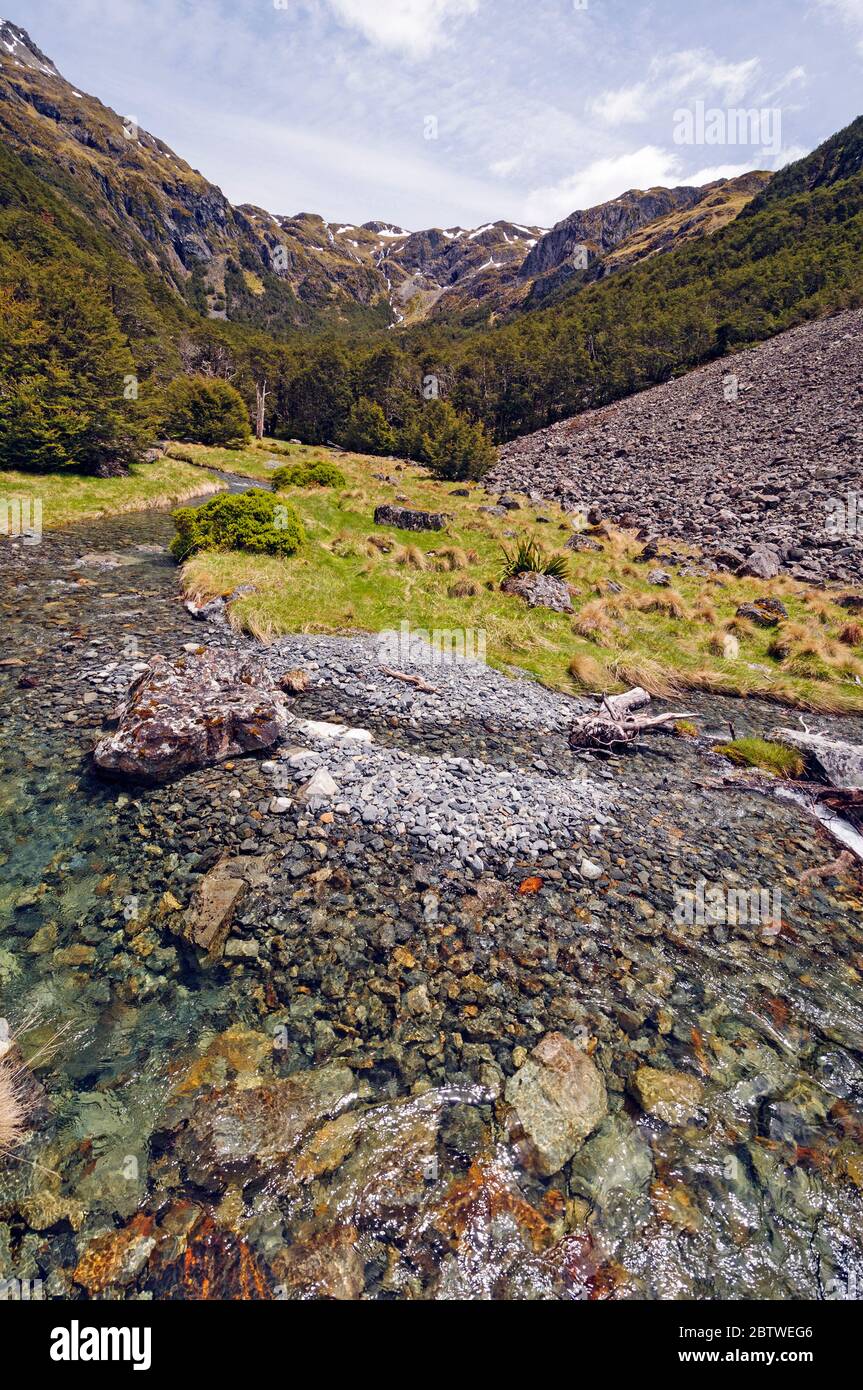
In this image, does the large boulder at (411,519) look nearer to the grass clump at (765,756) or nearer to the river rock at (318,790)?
the grass clump at (765,756)

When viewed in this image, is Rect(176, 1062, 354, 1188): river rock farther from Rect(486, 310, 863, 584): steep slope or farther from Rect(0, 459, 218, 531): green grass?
Rect(486, 310, 863, 584): steep slope

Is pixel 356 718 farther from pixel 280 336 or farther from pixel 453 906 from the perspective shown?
pixel 280 336

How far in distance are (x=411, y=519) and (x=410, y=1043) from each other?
93.5ft

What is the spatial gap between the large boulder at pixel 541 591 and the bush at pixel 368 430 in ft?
187

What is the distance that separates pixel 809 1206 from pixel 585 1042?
2.08m

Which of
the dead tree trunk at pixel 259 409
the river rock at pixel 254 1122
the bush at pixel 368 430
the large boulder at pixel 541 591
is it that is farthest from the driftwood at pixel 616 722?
the dead tree trunk at pixel 259 409

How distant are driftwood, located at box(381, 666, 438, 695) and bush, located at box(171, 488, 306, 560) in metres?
10.3

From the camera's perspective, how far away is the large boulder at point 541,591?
19.6m

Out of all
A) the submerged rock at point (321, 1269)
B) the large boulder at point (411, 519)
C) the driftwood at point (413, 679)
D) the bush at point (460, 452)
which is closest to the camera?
the submerged rock at point (321, 1269)

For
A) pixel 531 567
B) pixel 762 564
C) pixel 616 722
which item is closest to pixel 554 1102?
pixel 616 722

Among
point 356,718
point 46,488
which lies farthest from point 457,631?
point 46,488

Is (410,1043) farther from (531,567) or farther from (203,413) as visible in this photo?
(203,413)

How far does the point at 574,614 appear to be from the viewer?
19.3 metres

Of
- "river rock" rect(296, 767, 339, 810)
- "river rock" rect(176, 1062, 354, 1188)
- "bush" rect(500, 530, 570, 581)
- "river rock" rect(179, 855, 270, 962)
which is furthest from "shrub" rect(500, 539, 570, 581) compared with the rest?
"river rock" rect(176, 1062, 354, 1188)
